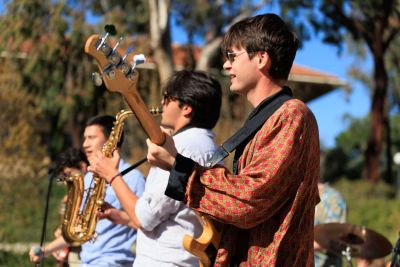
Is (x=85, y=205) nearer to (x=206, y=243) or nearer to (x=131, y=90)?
(x=206, y=243)

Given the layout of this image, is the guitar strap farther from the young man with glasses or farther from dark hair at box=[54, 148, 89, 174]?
dark hair at box=[54, 148, 89, 174]

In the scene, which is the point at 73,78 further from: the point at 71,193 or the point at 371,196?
the point at 71,193

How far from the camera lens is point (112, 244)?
197 inches

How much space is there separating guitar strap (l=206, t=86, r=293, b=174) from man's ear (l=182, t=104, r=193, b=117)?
3.48 feet

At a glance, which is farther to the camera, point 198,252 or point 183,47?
point 183,47

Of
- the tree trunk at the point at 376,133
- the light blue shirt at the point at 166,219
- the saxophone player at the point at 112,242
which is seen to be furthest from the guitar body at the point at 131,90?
the tree trunk at the point at 376,133

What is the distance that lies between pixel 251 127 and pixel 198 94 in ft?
3.77

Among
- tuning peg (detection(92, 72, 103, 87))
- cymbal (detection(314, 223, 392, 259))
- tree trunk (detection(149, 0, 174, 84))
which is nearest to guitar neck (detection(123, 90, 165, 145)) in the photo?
tuning peg (detection(92, 72, 103, 87))

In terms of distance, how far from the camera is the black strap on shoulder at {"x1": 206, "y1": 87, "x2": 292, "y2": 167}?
2.89 metres

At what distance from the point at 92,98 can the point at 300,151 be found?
1738 cm

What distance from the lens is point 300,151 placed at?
9.13 ft

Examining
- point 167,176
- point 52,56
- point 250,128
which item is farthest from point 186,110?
point 52,56

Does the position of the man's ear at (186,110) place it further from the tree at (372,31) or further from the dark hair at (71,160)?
the tree at (372,31)

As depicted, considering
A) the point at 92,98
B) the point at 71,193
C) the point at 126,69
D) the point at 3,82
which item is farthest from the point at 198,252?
the point at 92,98
